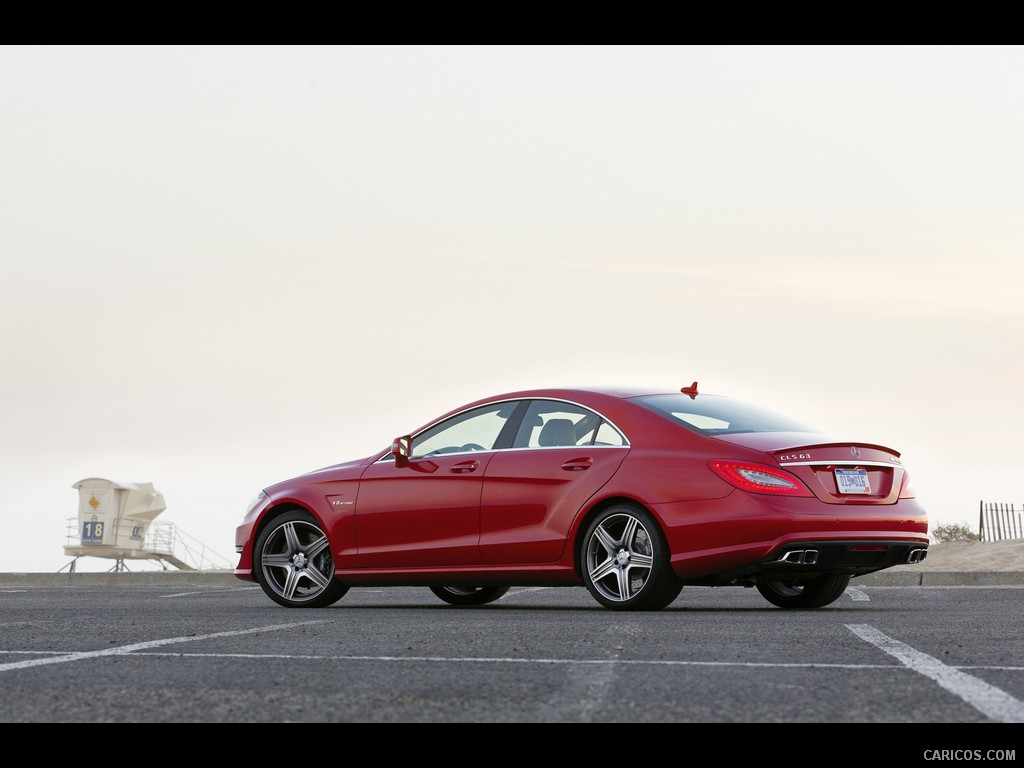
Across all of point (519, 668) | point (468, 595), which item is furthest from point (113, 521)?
point (519, 668)

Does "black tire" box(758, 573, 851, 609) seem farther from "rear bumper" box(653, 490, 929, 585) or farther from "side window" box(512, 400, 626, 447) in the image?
"side window" box(512, 400, 626, 447)

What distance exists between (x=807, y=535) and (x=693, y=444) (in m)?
0.91

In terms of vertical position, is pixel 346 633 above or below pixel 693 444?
below

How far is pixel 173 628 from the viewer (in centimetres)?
772

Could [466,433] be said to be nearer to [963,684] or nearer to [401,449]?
[401,449]

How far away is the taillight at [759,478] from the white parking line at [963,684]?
2247mm

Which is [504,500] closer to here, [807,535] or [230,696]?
[807,535]

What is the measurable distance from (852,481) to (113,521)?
1947 inches

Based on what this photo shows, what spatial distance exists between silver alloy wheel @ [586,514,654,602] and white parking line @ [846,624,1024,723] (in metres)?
2.56

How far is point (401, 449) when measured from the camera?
10.3m

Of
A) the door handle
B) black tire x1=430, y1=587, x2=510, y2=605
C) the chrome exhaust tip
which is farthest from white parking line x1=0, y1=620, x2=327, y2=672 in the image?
black tire x1=430, y1=587, x2=510, y2=605
